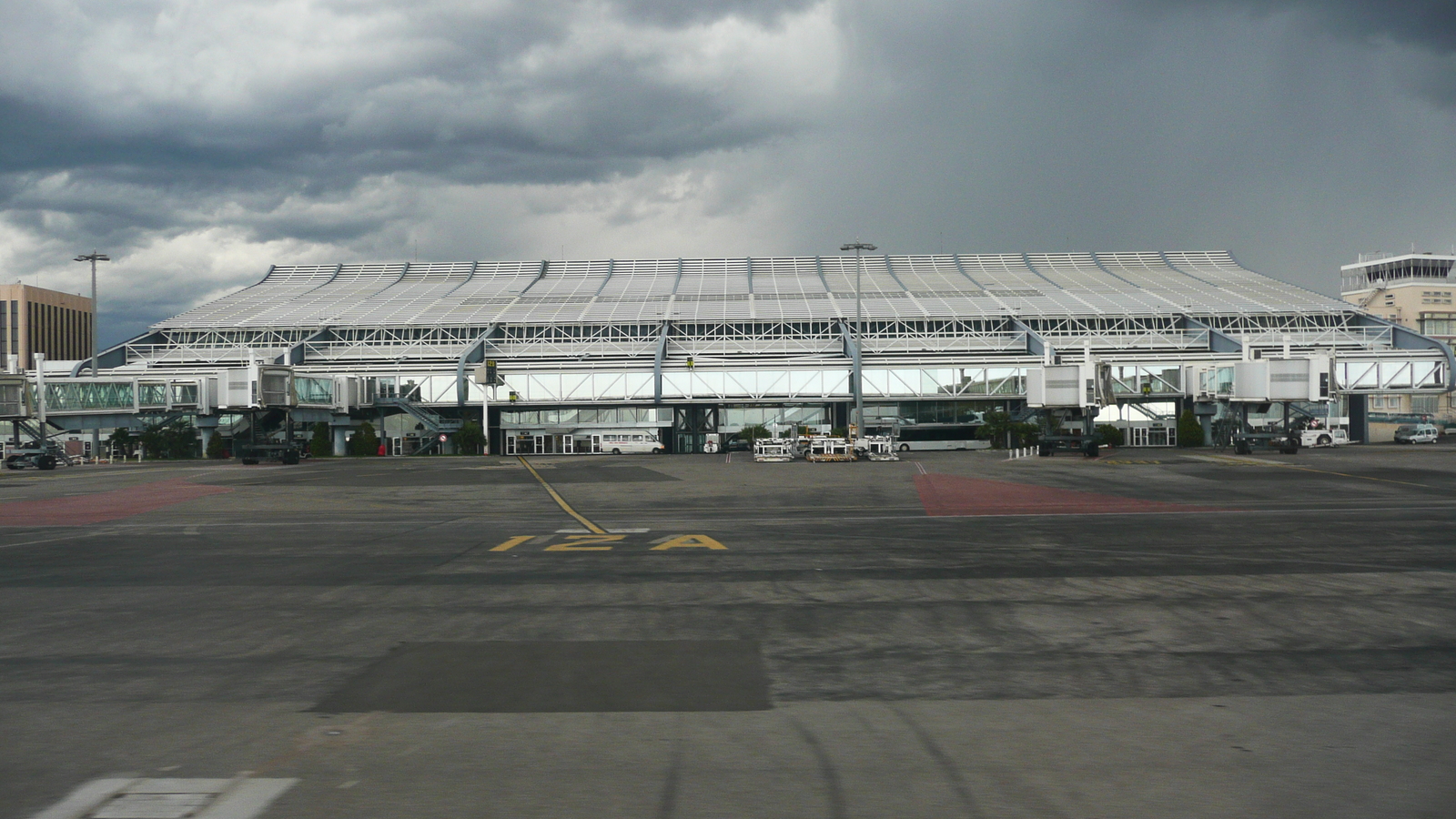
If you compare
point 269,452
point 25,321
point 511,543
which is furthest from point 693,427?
point 25,321

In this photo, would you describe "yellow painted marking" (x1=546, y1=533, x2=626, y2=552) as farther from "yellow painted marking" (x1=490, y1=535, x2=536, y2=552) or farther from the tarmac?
"yellow painted marking" (x1=490, y1=535, x2=536, y2=552)

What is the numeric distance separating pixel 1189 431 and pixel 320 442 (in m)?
68.0

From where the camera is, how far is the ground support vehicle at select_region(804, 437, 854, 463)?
57.7m

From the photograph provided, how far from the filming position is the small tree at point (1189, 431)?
75.3m

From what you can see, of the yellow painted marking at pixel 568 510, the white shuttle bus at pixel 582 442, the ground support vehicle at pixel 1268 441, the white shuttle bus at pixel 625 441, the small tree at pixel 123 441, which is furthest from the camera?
the white shuttle bus at pixel 582 442

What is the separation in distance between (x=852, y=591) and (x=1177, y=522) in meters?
12.4

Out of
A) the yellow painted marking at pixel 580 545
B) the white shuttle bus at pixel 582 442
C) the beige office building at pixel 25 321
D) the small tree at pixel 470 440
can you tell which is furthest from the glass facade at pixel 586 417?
the beige office building at pixel 25 321

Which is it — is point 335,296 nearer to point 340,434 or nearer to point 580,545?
point 340,434

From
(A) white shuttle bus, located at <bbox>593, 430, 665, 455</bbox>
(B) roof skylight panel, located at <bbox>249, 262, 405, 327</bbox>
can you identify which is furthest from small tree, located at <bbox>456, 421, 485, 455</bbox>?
(B) roof skylight panel, located at <bbox>249, 262, 405, 327</bbox>

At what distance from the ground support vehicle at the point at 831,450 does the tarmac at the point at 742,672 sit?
35.9 metres

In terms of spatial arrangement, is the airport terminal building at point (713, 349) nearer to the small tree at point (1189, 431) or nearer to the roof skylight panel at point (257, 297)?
the roof skylight panel at point (257, 297)

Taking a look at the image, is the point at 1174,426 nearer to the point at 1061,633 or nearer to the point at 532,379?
the point at 532,379

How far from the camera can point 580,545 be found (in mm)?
19562

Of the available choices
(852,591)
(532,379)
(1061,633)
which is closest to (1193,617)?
(1061,633)
